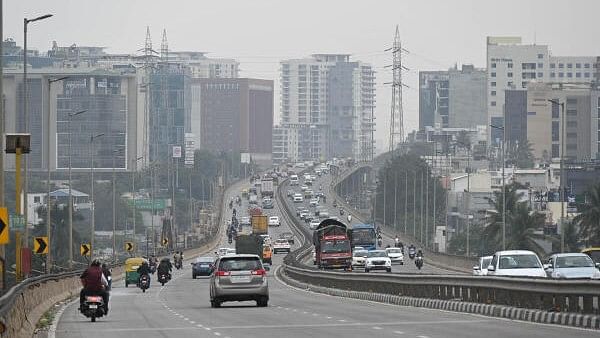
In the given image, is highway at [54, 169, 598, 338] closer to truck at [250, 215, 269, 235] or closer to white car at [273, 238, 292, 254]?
white car at [273, 238, 292, 254]

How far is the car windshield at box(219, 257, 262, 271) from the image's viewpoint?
49.9 metres

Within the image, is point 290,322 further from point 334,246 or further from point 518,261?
point 334,246

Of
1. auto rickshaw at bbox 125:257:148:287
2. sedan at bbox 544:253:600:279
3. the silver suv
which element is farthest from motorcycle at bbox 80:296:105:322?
auto rickshaw at bbox 125:257:148:287

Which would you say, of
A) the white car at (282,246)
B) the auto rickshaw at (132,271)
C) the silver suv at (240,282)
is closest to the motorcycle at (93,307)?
the silver suv at (240,282)

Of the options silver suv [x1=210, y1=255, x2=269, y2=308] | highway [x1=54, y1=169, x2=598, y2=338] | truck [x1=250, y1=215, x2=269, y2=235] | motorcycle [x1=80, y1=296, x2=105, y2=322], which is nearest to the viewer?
highway [x1=54, y1=169, x2=598, y2=338]

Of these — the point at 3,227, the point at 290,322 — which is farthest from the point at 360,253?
the point at 290,322

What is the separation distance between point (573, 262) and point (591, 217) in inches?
2747

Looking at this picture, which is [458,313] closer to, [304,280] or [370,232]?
[304,280]

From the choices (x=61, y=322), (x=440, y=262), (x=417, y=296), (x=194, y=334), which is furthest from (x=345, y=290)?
(x=440, y=262)

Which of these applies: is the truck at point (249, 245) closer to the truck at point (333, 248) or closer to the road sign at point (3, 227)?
the truck at point (333, 248)

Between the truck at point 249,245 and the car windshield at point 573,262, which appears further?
the truck at point 249,245

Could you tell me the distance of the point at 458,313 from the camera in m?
42.2

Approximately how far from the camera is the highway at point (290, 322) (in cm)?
3297

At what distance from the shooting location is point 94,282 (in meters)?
43.3
